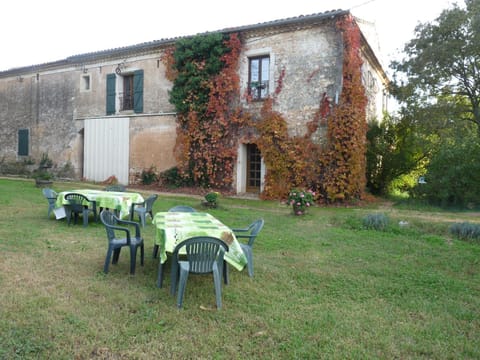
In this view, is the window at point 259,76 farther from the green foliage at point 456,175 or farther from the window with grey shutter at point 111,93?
the window with grey shutter at point 111,93

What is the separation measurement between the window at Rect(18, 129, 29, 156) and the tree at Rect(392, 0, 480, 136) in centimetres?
1768

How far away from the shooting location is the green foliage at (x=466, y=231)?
266 inches

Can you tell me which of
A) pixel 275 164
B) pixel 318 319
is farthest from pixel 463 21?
pixel 318 319

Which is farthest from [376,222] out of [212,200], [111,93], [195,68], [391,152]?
[111,93]

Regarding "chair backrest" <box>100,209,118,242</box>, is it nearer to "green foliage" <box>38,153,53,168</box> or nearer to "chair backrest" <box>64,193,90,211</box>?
"chair backrest" <box>64,193,90,211</box>

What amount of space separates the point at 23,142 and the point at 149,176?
8503 millimetres

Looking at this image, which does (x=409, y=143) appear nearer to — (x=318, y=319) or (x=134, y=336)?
(x=318, y=319)

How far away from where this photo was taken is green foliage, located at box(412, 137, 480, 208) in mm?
10008

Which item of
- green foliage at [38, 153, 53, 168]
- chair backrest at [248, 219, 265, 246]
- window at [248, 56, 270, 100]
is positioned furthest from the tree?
green foliage at [38, 153, 53, 168]

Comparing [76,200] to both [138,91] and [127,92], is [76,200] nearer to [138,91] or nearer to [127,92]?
[138,91]

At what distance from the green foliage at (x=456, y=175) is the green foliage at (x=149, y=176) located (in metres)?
10.1

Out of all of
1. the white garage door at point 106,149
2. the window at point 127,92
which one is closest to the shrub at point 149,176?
the white garage door at point 106,149

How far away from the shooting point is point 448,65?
1232 centimetres

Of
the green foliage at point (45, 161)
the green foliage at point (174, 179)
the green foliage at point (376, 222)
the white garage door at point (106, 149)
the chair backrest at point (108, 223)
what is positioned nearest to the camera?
the chair backrest at point (108, 223)
